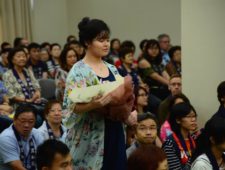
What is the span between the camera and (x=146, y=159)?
218 cm

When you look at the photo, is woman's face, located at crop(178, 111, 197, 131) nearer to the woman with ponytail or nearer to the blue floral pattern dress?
the woman with ponytail

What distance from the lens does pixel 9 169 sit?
342 cm

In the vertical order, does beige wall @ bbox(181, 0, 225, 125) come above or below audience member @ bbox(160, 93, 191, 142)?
above

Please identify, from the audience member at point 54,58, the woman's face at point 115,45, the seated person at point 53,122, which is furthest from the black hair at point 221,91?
the woman's face at point 115,45

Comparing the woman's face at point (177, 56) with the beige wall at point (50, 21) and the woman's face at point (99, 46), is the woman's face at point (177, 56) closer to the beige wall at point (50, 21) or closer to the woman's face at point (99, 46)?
the beige wall at point (50, 21)

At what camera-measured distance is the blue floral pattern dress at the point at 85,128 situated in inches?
93.1

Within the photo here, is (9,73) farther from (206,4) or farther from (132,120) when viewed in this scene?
(132,120)

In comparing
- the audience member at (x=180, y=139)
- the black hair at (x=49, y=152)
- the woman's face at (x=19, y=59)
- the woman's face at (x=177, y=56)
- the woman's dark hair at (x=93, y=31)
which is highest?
the woman's dark hair at (x=93, y=31)

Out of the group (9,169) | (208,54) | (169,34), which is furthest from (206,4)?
(169,34)

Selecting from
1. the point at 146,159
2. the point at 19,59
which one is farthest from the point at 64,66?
the point at 146,159

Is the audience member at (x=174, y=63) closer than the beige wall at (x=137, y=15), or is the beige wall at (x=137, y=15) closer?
the audience member at (x=174, y=63)

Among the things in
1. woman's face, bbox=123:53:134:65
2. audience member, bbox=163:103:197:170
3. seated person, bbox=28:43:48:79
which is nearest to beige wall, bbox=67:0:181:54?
seated person, bbox=28:43:48:79

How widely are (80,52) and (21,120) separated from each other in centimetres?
325

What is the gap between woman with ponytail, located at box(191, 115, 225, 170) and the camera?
9.02ft
